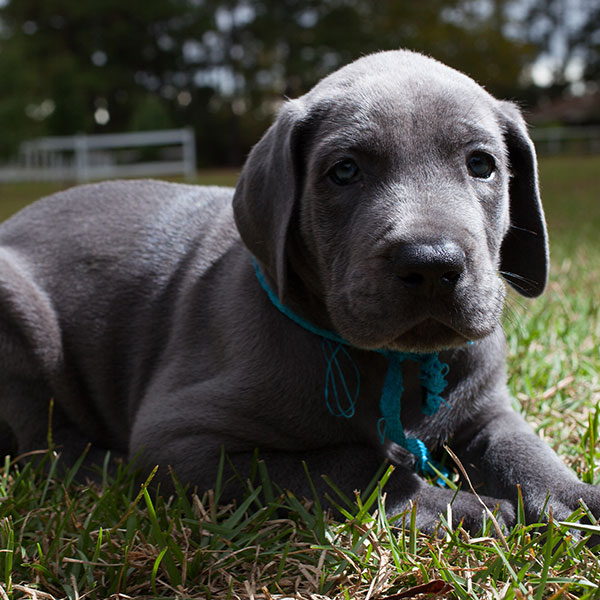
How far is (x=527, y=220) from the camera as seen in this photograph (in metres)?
2.97

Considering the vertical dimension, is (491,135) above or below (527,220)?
above

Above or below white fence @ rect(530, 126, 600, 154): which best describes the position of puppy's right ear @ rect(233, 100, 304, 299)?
above

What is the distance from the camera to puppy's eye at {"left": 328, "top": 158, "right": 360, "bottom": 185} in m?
2.58

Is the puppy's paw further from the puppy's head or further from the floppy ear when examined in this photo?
the floppy ear

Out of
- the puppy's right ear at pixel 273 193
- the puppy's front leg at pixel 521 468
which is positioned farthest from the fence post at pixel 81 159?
the puppy's front leg at pixel 521 468

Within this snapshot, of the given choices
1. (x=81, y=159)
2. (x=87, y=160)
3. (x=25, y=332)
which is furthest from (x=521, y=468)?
(x=87, y=160)

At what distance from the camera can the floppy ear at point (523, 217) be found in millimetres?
2885

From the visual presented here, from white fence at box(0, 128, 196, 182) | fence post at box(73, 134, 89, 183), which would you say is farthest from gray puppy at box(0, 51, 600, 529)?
fence post at box(73, 134, 89, 183)

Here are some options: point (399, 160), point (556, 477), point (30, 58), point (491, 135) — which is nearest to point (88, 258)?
point (399, 160)

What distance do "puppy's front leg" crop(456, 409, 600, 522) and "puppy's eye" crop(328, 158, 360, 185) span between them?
1.03 m

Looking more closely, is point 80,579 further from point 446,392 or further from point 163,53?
point 163,53

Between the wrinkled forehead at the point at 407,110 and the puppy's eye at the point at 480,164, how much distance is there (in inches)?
1.6

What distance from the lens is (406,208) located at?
7.76 feet

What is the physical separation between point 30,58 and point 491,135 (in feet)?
143
